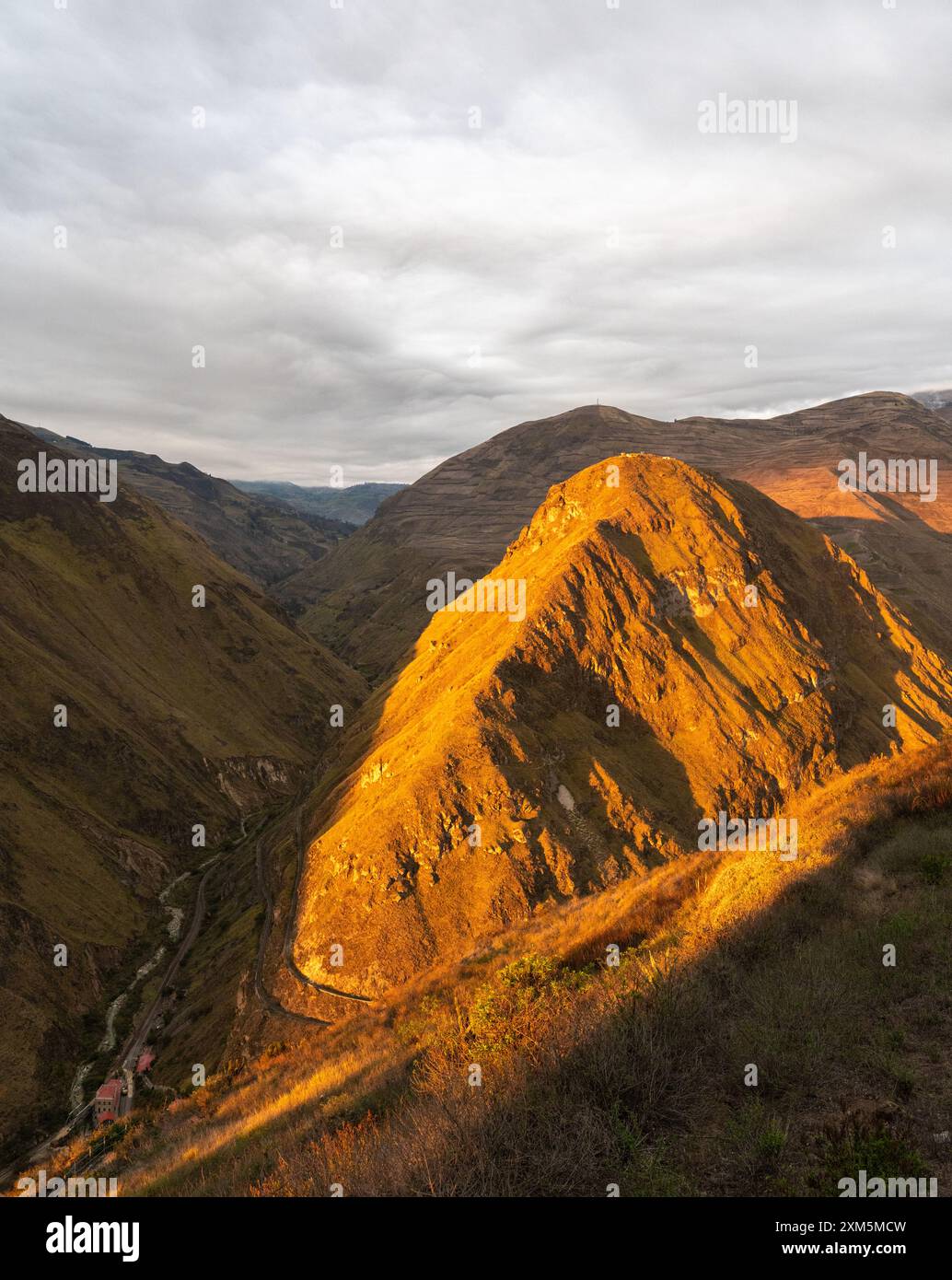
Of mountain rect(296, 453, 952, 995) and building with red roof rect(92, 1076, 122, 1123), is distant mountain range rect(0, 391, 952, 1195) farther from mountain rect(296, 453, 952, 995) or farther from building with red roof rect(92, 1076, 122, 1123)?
building with red roof rect(92, 1076, 122, 1123)

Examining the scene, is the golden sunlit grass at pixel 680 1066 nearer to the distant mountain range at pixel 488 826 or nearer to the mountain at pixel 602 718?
the distant mountain range at pixel 488 826

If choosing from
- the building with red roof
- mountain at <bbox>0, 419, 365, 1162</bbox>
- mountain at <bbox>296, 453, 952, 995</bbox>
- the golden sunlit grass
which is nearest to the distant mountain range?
the golden sunlit grass

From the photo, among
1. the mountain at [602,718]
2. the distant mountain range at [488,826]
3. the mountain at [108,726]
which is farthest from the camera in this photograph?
the mountain at [108,726]

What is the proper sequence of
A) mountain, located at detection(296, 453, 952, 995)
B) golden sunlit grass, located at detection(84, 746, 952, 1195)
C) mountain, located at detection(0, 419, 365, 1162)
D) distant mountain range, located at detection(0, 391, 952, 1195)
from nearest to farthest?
1. golden sunlit grass, located at detection(84, 746, 952, 1195)
2. distant mountain range, located at detection(0, 391, 952, 1195)
3. mountain, located at detection(296, 453, 952, 995)
4. mountain, located at detection(0, 419, 365, 1162)

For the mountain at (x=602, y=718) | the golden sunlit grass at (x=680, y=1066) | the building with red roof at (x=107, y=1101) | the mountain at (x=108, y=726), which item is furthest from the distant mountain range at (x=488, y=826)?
the building with red roof at (x=107, y=1101)
